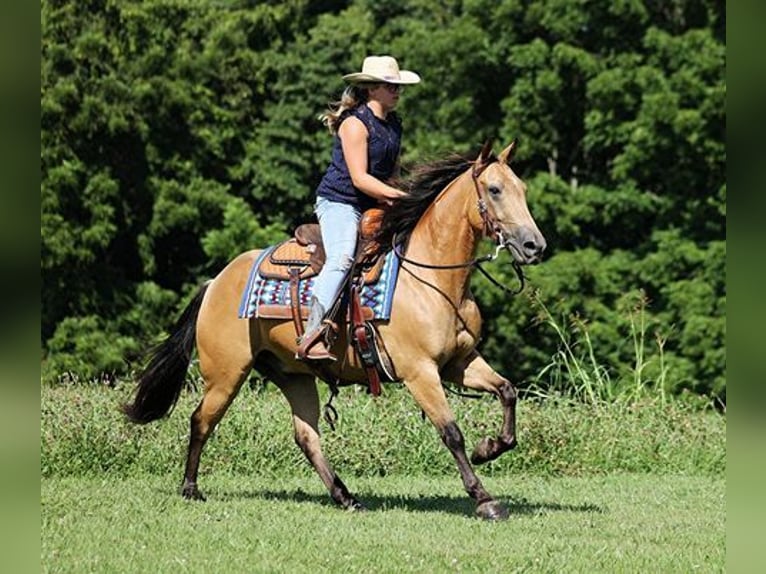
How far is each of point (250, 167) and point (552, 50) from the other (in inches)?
311

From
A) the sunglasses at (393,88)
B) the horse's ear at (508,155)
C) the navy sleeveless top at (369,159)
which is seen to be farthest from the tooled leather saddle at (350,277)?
the horse's ear at (508,155)

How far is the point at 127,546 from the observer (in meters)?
6.85

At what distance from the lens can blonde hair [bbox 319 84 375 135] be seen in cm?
825

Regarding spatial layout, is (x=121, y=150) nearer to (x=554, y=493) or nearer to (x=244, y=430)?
(x=244, y=430)

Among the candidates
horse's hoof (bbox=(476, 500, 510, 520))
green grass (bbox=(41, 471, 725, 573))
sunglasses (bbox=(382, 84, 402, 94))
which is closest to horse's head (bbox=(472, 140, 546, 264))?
sunglasses (bbox=(382, 84, 402, 94))

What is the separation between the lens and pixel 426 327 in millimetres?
7980

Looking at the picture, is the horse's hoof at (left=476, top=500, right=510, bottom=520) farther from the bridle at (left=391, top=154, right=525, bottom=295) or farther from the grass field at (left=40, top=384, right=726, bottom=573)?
the bridle at (left=391, top=154, right=525, bottom=295)

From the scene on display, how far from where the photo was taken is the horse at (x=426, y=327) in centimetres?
786

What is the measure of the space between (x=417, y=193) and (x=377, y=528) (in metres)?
2.16

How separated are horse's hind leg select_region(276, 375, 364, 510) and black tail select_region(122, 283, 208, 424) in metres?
0.74

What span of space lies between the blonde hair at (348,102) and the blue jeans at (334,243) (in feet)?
1.63

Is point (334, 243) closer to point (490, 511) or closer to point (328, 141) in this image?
point (490, 511)

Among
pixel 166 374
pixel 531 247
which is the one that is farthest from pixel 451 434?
pixel 166 374
